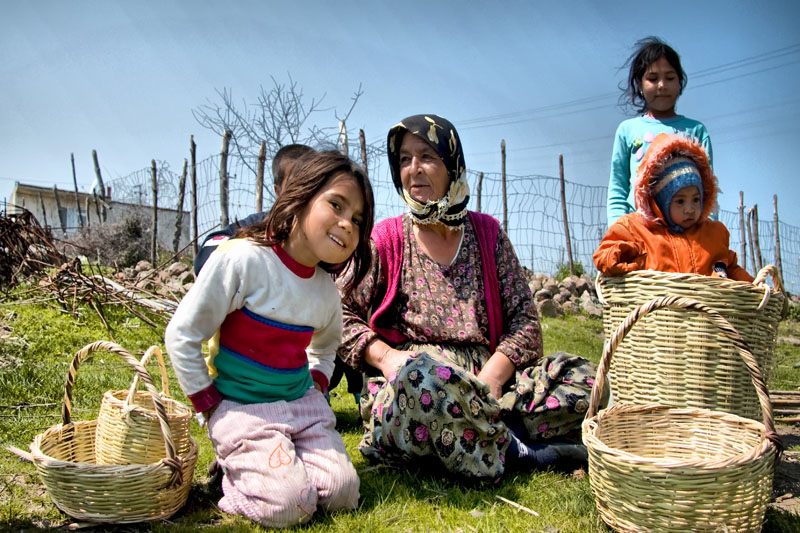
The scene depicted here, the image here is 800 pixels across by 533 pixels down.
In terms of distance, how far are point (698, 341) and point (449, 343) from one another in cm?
109

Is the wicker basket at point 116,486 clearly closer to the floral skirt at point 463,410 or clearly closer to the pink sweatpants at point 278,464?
the pink sweatpants at point 278,464

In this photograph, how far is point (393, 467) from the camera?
2824 mm

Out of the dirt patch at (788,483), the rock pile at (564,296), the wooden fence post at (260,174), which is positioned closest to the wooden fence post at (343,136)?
the wooden fence post at (260,174)

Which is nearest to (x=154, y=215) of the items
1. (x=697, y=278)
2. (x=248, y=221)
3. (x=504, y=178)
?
(x=504, y=178)

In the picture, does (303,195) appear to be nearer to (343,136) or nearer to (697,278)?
(697,278)

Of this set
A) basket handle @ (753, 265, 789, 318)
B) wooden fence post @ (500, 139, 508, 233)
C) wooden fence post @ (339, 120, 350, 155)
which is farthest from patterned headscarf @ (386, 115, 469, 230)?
wooden fence post @ (500, 139, 508, 233)

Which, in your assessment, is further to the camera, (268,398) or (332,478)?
(268,398)

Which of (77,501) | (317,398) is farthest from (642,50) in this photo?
(77,501)

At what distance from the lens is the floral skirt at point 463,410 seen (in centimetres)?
253

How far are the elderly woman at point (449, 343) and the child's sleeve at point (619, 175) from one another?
779mm

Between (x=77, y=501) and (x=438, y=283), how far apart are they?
1.77 meters

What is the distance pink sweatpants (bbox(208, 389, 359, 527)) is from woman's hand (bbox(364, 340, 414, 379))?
0.45 metres

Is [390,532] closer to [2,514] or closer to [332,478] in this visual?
[332,478]

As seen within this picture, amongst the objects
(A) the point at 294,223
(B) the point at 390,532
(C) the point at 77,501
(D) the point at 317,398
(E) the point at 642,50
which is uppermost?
(E) the point at 642,50
